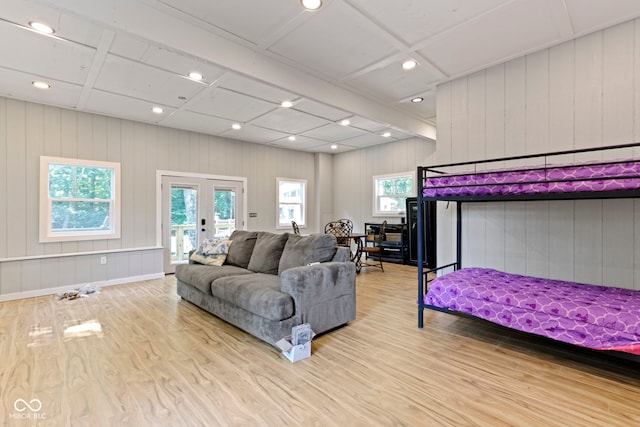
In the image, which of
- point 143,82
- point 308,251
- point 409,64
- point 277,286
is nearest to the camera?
point 277,286

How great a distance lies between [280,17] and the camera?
2672mm

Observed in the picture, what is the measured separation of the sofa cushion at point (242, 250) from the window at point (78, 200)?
245 cm

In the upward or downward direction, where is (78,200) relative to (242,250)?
upward

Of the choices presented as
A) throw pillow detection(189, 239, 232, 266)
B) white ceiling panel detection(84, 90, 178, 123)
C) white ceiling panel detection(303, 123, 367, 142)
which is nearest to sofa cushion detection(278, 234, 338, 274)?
throw pillow detection(189, 239, 232, 266)

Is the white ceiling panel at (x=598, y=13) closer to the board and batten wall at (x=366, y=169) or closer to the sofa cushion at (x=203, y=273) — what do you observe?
the board and batten wall at (x=366, y=169)

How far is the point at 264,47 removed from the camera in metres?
3.14

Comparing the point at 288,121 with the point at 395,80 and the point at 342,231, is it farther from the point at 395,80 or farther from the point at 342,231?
the point at 342,231

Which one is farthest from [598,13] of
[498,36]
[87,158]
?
[87,158]

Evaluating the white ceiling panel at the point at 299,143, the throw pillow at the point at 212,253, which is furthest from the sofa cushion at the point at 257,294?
the white ceiling panel at the point at 299,143

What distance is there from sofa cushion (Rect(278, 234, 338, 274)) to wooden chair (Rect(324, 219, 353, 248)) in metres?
2.23

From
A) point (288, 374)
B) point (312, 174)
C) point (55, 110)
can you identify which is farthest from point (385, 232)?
point (55, 110)

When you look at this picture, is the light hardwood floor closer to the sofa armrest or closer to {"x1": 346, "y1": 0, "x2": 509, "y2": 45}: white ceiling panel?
the sofa armrest

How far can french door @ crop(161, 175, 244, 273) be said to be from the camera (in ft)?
18.8

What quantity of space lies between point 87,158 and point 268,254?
3634 mm
